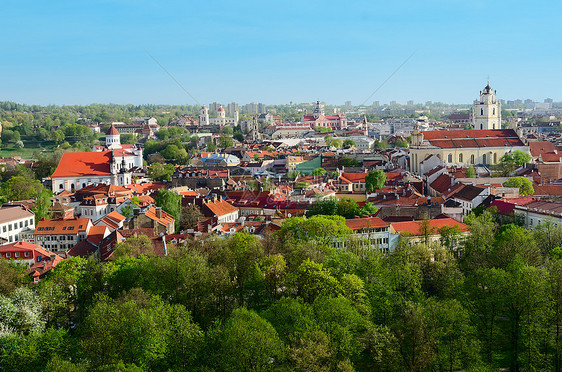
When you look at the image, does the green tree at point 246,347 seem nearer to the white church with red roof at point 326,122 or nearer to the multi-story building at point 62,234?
the multi-story building at point 62,234

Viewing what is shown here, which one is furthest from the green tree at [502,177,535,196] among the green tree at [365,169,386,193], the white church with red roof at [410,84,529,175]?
the white church with red roof at [410,84,529,175]

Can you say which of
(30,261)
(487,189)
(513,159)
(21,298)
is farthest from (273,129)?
(21,298)

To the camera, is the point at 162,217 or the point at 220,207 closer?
the point at 162,217

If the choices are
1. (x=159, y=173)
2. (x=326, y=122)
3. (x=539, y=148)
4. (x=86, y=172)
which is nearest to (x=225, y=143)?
(x=159, y=173)

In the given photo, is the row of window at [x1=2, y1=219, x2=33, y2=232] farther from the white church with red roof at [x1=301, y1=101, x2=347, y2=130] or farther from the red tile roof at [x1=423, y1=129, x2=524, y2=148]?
the white church with red roof at [x1=301, y1=101, x2=347, y2=130]

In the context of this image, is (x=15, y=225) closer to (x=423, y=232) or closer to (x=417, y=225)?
(x=417, y=225)
